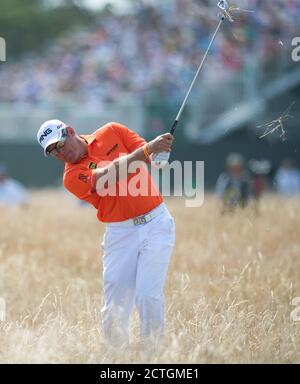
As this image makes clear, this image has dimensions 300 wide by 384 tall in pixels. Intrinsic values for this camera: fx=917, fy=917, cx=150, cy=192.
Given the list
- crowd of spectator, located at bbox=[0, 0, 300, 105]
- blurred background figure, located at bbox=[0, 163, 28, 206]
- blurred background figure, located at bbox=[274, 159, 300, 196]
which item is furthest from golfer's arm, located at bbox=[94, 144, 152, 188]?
blurred background figure, located at bbox=[274, 159, 300, 196]

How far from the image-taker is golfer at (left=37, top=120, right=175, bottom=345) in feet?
22.3

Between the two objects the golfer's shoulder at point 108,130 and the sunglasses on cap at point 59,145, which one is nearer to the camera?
the sunglasses on cap at point 59,145

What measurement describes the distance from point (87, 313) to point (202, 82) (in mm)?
19405

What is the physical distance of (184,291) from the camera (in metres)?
8.55

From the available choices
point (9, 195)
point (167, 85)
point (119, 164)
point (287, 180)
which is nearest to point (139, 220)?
point (119, 164)

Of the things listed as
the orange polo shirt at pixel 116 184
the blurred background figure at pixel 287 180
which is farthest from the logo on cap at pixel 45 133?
the blurred background figure at pixel 287 180

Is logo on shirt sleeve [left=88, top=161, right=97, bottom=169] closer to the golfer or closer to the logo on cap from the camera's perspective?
the golfer

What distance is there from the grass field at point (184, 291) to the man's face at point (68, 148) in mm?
1263

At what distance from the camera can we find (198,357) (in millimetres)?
6141

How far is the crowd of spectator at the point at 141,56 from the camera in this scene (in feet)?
79.5

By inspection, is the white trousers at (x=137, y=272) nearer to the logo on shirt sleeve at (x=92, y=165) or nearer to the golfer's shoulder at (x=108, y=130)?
the logo on shirt sleeve at (x=92, y=165)

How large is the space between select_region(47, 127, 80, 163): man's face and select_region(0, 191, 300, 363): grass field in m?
1.26
